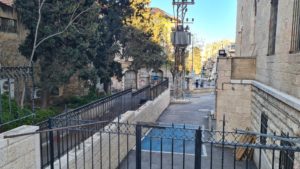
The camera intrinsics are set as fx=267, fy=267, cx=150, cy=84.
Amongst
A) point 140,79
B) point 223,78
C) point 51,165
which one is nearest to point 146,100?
point 223,78

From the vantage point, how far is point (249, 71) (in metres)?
10.2

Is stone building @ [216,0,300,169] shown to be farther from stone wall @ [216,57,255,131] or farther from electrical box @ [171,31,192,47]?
electrical box @ [171,31,192,47]

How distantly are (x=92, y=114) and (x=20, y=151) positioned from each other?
3.86 m

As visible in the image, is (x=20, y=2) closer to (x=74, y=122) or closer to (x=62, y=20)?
(x=62, y=20)

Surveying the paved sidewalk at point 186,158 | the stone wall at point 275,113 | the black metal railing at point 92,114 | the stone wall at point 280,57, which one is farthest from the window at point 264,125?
the black metal railing at point 92,114

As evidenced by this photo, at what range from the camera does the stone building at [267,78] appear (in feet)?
17.4

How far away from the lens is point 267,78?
7777 mm

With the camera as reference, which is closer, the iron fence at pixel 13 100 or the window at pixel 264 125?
the iron fence at pixel 13 100

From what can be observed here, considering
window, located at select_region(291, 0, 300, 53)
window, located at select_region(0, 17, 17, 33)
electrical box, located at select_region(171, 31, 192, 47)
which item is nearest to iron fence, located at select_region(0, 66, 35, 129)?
window, located at select_region(0, 17, 17, 33)

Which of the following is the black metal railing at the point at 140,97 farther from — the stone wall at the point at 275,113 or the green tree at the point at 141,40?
the green tree at the point at 141,40

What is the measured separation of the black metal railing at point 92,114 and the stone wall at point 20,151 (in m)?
0.57

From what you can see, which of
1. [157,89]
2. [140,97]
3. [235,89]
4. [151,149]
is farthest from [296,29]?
[157,89]

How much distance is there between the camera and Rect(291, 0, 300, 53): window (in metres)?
5.22

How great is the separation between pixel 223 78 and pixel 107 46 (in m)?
8.60
